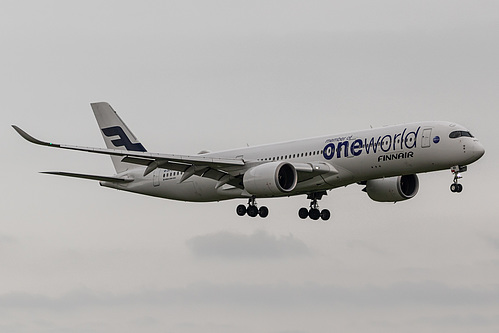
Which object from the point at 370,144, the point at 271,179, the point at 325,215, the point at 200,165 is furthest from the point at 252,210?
the point at 370,144

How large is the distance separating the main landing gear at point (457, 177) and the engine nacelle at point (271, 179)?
27.5ft

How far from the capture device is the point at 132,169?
7306 cm

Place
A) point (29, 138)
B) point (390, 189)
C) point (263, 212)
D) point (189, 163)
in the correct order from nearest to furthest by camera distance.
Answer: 1. point (29, 138)
2. point (189, 163)
3. point (263, 212)
4. point (390, 189)

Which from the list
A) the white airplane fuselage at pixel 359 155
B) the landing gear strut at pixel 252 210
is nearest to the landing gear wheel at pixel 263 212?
the landing gear strut at pixel 252 210

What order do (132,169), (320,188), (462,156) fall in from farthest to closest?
1. (132,169)
2. (320,188)
3. (462,156)

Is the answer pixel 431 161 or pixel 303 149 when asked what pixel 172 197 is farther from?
pixel 431 161

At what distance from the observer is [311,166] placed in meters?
62.8

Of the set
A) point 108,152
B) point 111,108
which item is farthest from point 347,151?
point 111,108

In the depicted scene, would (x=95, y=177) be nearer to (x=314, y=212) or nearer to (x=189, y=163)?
(x=189, y=163)

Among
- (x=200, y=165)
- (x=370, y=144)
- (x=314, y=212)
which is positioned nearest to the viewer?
(x=370, y=144)

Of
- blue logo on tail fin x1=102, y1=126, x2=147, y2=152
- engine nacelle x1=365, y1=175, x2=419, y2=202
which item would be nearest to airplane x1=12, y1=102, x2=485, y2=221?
engine nacelle x1=365, y1=175, x2=419, y2=202

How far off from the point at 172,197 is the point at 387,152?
15285mm

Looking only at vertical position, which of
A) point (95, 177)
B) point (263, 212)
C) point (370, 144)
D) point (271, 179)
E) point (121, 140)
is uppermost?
point (121, 140)

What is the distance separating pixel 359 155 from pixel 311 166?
2796 millimetres
